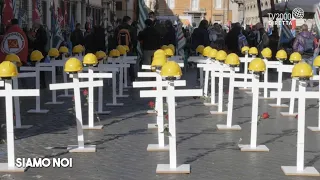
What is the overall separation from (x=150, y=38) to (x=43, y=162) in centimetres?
929

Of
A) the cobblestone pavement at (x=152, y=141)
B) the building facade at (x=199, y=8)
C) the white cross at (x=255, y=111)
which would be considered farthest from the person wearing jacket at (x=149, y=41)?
the building facade at (x=199, y=8)

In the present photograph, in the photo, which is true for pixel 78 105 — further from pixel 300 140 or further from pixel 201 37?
pixel 201 37

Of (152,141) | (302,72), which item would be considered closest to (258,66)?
(302,72)

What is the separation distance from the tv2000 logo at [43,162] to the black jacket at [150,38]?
9106 millimetres

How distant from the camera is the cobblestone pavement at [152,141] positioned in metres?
7.91

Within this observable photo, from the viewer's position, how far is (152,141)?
989 centimetres

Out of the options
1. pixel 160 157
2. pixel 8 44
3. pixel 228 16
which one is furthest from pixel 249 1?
pixel 160 157

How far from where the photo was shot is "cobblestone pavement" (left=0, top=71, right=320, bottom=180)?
7.91 m

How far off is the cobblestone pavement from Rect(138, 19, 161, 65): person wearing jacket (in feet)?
13.1

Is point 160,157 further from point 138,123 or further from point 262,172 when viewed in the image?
point 138,123

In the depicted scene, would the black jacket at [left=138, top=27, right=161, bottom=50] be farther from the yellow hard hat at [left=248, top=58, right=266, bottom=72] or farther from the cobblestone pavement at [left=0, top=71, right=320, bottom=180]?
the yellow hard hat at [left=248, top=58, right=266, bottom=72]

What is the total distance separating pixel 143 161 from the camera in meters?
8.55

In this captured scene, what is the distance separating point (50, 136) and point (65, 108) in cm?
A: 325

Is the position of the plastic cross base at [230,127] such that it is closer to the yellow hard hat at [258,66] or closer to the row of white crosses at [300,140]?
the yellow hard hat at [258,66]
